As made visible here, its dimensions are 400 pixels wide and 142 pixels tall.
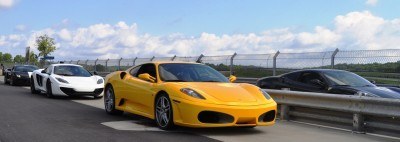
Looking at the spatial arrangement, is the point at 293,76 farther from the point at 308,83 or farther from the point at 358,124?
the point at 358,124

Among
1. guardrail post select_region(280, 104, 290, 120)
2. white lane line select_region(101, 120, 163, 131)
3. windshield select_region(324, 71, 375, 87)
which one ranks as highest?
windshield select_region(324, 71, 375, 87)

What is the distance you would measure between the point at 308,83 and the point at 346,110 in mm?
2631

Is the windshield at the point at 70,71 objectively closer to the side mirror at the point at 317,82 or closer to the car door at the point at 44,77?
the car door at the point at 44,77

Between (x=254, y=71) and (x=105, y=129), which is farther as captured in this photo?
(x=254, y=71)

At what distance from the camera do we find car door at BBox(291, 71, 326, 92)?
10205 mm

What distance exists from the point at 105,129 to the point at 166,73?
1478 millimetres

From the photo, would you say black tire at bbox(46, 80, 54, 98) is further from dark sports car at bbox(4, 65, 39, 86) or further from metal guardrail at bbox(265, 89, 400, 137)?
dark sports car at bbox(4, 65, 39, 86)

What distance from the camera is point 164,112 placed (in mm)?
7707

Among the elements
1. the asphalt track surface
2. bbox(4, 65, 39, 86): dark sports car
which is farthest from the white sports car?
bbox(4, 65, 39, 86): dark sports car

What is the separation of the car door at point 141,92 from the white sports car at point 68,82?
5.29m

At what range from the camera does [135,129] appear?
770 centimetres

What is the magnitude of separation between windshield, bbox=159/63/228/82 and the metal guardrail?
1643 mm

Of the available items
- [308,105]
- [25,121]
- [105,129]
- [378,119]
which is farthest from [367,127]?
[25,121]

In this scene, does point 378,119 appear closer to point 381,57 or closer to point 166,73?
point 166,73
